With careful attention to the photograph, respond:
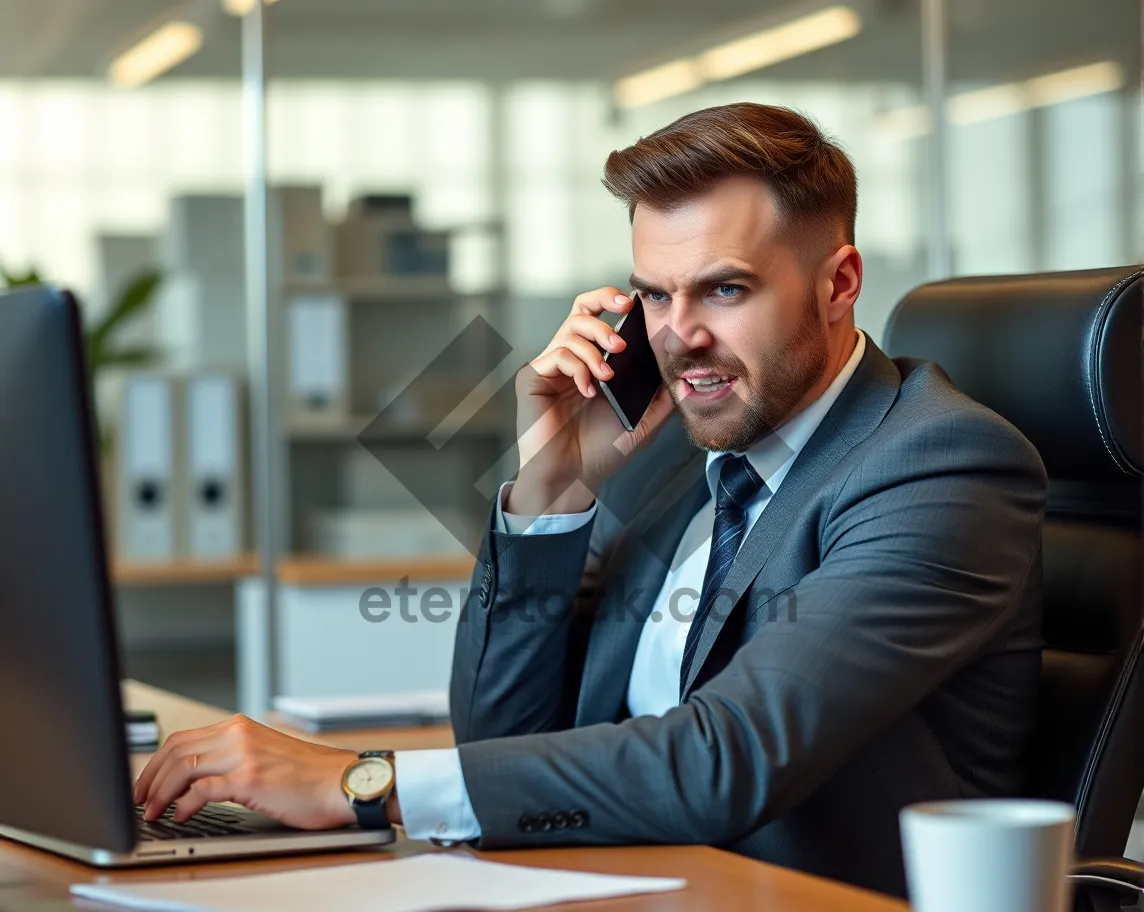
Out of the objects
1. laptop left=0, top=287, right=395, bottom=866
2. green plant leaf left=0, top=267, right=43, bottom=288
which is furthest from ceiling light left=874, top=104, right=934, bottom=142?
laptop left=0, top=287, right=395, bottom=866

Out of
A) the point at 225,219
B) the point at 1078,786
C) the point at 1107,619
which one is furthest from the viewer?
the point at 225,219

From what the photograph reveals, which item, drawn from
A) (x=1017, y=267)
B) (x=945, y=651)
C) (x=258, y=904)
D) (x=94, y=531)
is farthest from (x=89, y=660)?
(x=1017, y=267)

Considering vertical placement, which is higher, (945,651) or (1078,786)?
(945,651)

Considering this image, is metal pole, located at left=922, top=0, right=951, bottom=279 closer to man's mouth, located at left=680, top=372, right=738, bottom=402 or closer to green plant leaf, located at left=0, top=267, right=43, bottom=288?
green plant leaf, located at left=0, top=267, right=43, bottom=288

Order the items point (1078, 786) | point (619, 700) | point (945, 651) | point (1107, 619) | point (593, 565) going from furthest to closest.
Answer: point (593, 565) < point (619, 700) < point (1107, 619) < point (1078, 786) < point (945, 651)

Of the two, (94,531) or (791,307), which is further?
(791,307)

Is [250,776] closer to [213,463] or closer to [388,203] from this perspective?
[213,463]

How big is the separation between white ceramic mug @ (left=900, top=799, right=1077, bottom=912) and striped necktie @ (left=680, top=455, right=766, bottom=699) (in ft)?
2.52

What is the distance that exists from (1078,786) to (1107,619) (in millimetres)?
192

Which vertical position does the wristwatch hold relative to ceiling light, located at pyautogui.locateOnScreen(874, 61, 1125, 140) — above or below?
below

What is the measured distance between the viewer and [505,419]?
4156 mm

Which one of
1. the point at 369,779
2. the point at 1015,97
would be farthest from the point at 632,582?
the point at 1015,97

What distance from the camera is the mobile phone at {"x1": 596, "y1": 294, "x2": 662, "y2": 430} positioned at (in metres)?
1.67

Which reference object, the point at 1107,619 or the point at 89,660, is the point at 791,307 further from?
the point at 89,660
